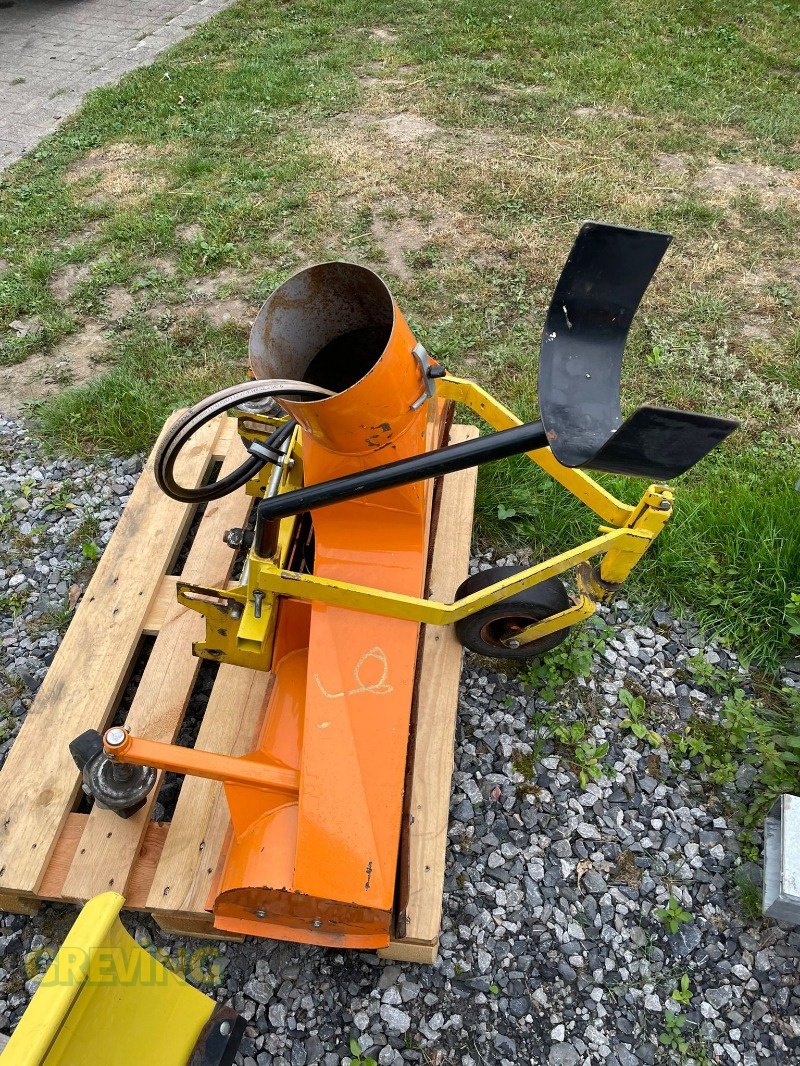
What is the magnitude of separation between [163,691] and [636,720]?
1759 mm

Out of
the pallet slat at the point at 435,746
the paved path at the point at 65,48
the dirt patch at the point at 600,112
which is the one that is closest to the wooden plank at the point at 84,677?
the pallet slat at the point at 435,746

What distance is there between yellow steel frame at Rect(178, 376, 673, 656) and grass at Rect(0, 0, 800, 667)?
83 cm

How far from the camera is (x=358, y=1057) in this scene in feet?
6.42

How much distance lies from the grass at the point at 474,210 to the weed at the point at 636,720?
1.69ft

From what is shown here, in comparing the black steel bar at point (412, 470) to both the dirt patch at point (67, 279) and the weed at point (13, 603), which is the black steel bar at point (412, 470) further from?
the dirt patch at point (67, 279)

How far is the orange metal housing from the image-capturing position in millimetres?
1818

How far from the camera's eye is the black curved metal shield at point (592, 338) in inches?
66.9

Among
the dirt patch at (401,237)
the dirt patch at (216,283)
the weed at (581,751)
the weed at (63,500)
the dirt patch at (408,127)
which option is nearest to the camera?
the weed at (581,751)

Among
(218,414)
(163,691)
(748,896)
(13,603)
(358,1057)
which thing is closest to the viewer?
(218,414)

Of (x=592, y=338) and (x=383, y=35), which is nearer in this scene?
(x=592, y=338)

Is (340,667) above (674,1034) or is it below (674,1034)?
above

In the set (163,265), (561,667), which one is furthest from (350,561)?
(163,265)

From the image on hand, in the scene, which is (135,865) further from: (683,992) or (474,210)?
(474,210)

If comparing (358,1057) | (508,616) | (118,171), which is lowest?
(358,1057)
